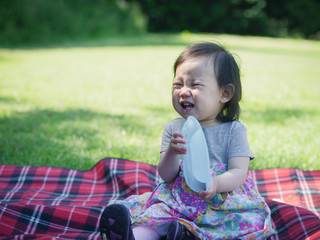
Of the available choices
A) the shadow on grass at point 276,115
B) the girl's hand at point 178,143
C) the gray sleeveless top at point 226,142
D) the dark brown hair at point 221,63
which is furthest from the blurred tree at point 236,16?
the girl's hand at point 178,143

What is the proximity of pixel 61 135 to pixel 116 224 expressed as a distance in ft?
6.50

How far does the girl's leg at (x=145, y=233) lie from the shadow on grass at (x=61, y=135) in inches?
47.7

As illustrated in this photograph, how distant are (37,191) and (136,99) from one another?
278cm

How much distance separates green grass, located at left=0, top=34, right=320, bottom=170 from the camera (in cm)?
292

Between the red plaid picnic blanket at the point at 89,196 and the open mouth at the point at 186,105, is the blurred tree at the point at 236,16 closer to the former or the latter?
the red plaid picnic blanket at the point at 89,196

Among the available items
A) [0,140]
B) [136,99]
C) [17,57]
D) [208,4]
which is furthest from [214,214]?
[208,4]

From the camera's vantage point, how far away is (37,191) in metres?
2.37

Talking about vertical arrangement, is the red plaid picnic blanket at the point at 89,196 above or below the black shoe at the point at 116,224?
below

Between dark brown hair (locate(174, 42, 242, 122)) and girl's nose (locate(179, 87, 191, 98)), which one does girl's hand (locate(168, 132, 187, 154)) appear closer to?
girl's nose (locate(179, 87, 191, 98))

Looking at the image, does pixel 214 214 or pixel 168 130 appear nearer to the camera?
pixel 214 214

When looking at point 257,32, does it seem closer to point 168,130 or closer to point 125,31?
point 125,31

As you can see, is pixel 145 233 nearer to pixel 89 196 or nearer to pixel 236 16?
pixel 89 196

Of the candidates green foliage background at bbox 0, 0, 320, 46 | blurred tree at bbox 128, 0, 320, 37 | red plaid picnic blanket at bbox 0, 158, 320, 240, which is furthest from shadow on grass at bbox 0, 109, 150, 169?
blurred tree at bbox 128, 0, 320, 37

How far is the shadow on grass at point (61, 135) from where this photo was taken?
2.83 meters
